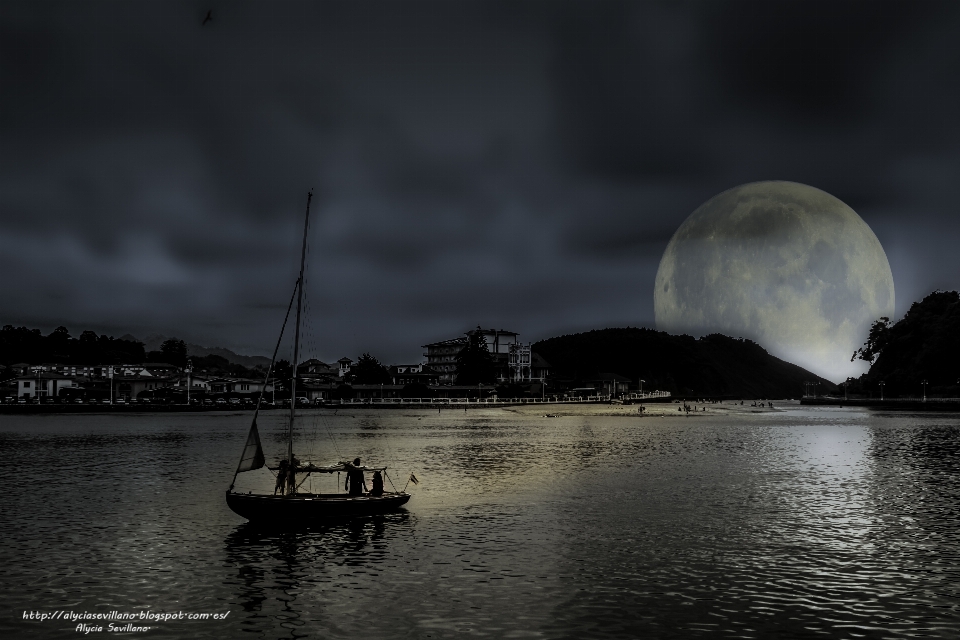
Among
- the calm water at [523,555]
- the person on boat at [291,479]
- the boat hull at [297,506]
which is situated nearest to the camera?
the calm water at [523,555]

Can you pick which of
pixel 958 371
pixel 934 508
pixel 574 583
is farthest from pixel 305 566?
pixel 958 371

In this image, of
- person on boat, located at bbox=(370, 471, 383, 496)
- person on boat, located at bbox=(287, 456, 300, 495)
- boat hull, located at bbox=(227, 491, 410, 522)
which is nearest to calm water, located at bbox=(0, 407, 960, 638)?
boat hull, located at bbox=(227, 491, 410, 522)

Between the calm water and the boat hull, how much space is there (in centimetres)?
87

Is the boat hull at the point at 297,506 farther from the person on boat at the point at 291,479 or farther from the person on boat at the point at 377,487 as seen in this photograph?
the person on boat at the point at 291,479

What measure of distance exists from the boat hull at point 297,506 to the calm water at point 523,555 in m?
0.87

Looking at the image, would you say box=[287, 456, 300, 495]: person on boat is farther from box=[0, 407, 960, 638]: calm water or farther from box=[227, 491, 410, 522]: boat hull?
box=[0, 407, 960, 638]: calm water

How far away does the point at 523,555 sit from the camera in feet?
101

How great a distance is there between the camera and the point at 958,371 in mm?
196250

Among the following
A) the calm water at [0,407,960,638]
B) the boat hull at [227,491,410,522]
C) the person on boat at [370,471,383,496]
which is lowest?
the calm water at [0,407,960,638]

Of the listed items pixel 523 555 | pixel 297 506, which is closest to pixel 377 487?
pixel 297 506

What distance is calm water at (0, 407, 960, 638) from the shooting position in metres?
22.5

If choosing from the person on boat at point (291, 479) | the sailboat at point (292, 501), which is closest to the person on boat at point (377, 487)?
the sailboat at point (292, 501)

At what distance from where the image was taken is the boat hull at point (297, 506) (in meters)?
35.8

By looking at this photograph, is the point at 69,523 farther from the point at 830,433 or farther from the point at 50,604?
the point at 830,433
